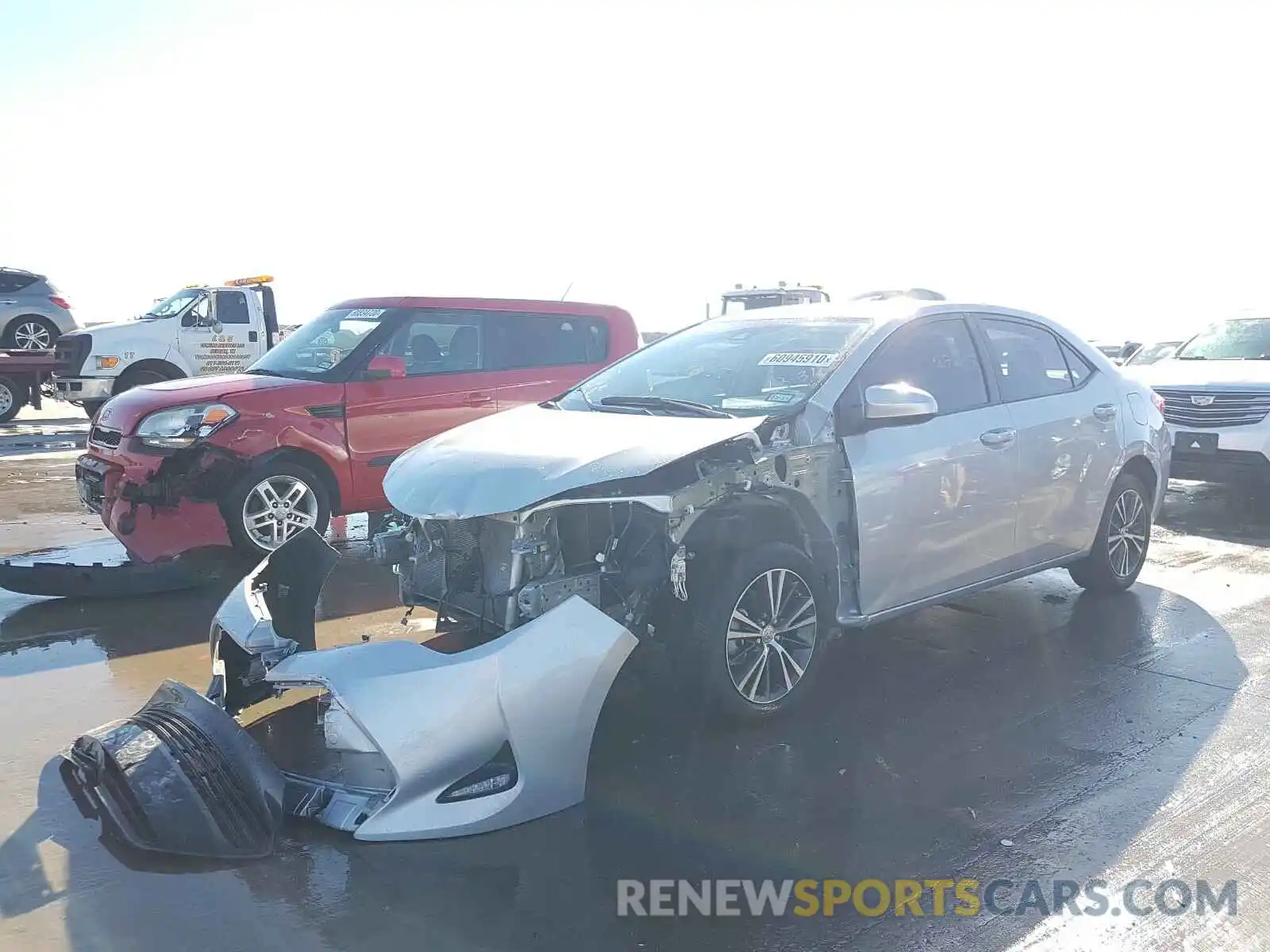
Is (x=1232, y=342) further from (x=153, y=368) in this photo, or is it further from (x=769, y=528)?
(x=153, y=368)

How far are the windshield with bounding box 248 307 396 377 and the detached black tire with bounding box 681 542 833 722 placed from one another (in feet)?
14.3

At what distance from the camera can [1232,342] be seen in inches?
435

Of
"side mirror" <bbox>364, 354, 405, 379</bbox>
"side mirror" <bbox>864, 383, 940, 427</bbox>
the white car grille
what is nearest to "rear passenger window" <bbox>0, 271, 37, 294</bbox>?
"side mirror" <bbox>364, 354, 405, 379</bbox>

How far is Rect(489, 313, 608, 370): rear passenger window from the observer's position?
8336mm

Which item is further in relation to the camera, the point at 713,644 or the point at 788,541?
the point at 788,541

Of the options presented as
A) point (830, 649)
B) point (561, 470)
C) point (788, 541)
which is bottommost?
point (830, 649)

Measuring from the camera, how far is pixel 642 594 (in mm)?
4172

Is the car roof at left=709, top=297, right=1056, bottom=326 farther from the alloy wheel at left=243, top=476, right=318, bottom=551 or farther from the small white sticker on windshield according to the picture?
Answer: the alloy wheel at left=243, top=476, right=318, bottom=551

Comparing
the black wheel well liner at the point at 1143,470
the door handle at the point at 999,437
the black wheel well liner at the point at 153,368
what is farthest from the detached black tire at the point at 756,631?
the black wheel well liner at the point at 153,368

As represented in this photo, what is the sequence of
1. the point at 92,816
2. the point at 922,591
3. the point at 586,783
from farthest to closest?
the point at 922,591, the point at 586,783, the point at 92,816

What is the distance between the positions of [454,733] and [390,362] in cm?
466

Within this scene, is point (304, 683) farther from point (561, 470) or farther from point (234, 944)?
point (561, 470)

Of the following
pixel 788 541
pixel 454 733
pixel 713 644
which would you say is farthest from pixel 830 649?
pixel 454 733

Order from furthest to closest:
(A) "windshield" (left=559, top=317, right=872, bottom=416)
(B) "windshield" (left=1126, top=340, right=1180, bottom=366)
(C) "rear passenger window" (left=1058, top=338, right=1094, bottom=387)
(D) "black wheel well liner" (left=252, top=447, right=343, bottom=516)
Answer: (B) "windshield" (left=1126, top=340, right=1180, bottom=366) < (D) "black wheel well liner" (left=252, top=447, right=343, bottom=516) < (C) "rear passenger window" (left=1058, top=338, right=1094, bottom=387) < (A) "windshield" (left=559, top=317, right=872, bottom=416)
